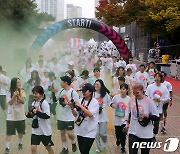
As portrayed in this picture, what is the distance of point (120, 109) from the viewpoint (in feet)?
28.5

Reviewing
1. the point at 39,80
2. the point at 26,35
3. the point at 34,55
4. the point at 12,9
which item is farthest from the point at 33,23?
the point at 39,80

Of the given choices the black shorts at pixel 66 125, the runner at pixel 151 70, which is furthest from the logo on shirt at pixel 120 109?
the runner at pixel 151 70

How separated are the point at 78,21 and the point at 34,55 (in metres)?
3.07

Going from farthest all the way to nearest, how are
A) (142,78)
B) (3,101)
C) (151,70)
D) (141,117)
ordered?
1. (151,70)
2. (142,78)
3. (3,101)
4. (141,117)

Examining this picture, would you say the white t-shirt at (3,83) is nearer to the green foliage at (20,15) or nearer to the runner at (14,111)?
the runner at (14,111)

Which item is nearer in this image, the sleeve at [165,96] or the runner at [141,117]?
the runner at [141,117]

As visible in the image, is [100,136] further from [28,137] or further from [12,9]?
[12,9]

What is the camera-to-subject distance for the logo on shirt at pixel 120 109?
863cm

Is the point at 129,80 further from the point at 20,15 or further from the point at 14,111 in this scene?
the point at 20,15

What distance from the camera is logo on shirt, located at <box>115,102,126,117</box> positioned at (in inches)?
340

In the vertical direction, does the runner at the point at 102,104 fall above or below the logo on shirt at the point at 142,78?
below

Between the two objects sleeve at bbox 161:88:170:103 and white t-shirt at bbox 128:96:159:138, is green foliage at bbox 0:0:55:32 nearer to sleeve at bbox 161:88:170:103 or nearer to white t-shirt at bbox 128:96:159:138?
sleeve at bbox 161:88:170:103

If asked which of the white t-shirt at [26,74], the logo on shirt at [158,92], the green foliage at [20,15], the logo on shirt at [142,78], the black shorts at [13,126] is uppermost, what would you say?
the green foliage at [20,15]

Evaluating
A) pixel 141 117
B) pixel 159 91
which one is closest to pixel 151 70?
pixel 159 91
